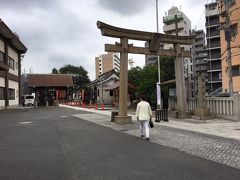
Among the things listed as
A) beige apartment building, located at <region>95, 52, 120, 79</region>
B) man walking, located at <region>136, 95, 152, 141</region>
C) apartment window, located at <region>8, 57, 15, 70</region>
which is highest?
beige apartment building, located at <region>95, 52, 120, 79</region>

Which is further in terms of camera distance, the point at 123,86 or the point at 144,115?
the point at 123,86

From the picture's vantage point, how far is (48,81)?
64125 millimetres

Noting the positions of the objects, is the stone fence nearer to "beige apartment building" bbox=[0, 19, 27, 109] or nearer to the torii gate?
the torii gate

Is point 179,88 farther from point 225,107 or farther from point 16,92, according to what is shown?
point 16,92

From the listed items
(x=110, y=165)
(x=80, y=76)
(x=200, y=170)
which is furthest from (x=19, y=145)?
(x=80, y=76)

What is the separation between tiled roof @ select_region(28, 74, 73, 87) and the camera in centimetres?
6247

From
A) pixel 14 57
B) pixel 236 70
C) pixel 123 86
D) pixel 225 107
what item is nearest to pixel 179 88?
pixel 225 107

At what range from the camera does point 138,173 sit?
7055 mm

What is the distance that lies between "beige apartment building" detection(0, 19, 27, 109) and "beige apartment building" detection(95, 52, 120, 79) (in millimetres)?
71010

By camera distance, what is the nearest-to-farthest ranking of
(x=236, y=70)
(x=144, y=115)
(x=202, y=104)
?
(x=144, y=115), (x=202, y=104), (x=236, y=70)

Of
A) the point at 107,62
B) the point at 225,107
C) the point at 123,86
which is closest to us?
the point at 123,86

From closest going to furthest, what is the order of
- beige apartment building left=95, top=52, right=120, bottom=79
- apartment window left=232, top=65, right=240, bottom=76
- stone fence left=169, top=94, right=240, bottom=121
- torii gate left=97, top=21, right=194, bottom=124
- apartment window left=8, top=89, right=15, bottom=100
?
torii gate left=97, top=21, right=194, bottom=124 < stone fence left=169, top=94, right=240, bottom=121 < apartment window left=232, top=65, right=240, bottom=76 < apartment window left=8, top=89, right=15, bottom=100 < beige apartment building left=95, top=52, right=120, bottom=79

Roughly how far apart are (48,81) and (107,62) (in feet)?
220

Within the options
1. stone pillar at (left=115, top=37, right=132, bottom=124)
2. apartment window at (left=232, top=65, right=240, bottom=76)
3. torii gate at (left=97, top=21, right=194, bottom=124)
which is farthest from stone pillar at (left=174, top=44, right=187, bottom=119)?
apartment window at (left=232, top=65, right=240, bottom=76)
